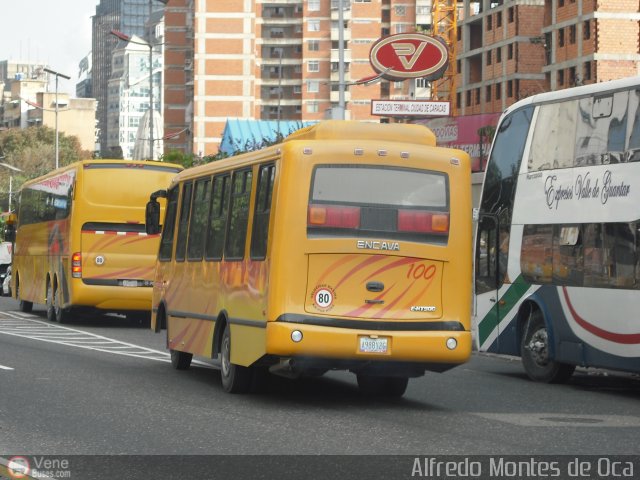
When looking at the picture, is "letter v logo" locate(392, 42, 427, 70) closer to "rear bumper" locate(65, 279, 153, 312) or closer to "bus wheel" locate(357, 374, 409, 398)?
"rear bumper" locate(65, 279, 153, 312)

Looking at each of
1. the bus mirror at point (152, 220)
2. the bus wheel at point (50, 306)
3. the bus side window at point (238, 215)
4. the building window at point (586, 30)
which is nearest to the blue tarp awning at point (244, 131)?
the building window at point (586, 30)

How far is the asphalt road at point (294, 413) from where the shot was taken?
12.3 m

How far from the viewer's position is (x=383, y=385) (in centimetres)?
1759

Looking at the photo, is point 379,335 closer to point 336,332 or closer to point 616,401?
point 336,332

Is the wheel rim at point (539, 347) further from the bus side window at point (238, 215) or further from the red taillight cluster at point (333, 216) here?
the red taillight cluster at point (333, 216)

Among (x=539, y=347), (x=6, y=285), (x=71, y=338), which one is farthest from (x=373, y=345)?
(x=6, y=285)

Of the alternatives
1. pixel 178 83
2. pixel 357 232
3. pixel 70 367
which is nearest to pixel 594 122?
pixel 357 232

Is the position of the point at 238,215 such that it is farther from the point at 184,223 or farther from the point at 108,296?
the point at 108,296

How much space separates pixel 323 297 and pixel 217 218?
10.1 ft

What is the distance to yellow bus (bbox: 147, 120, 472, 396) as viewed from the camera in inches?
614

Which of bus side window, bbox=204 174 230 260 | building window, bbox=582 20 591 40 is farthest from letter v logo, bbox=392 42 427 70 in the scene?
bus side window, bbox=204 174 230 260

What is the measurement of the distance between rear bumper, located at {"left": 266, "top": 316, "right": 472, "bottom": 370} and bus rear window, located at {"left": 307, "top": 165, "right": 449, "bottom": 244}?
2.94 feet

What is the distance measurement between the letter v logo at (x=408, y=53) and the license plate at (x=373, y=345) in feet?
142

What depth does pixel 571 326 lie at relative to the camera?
64.0ft
